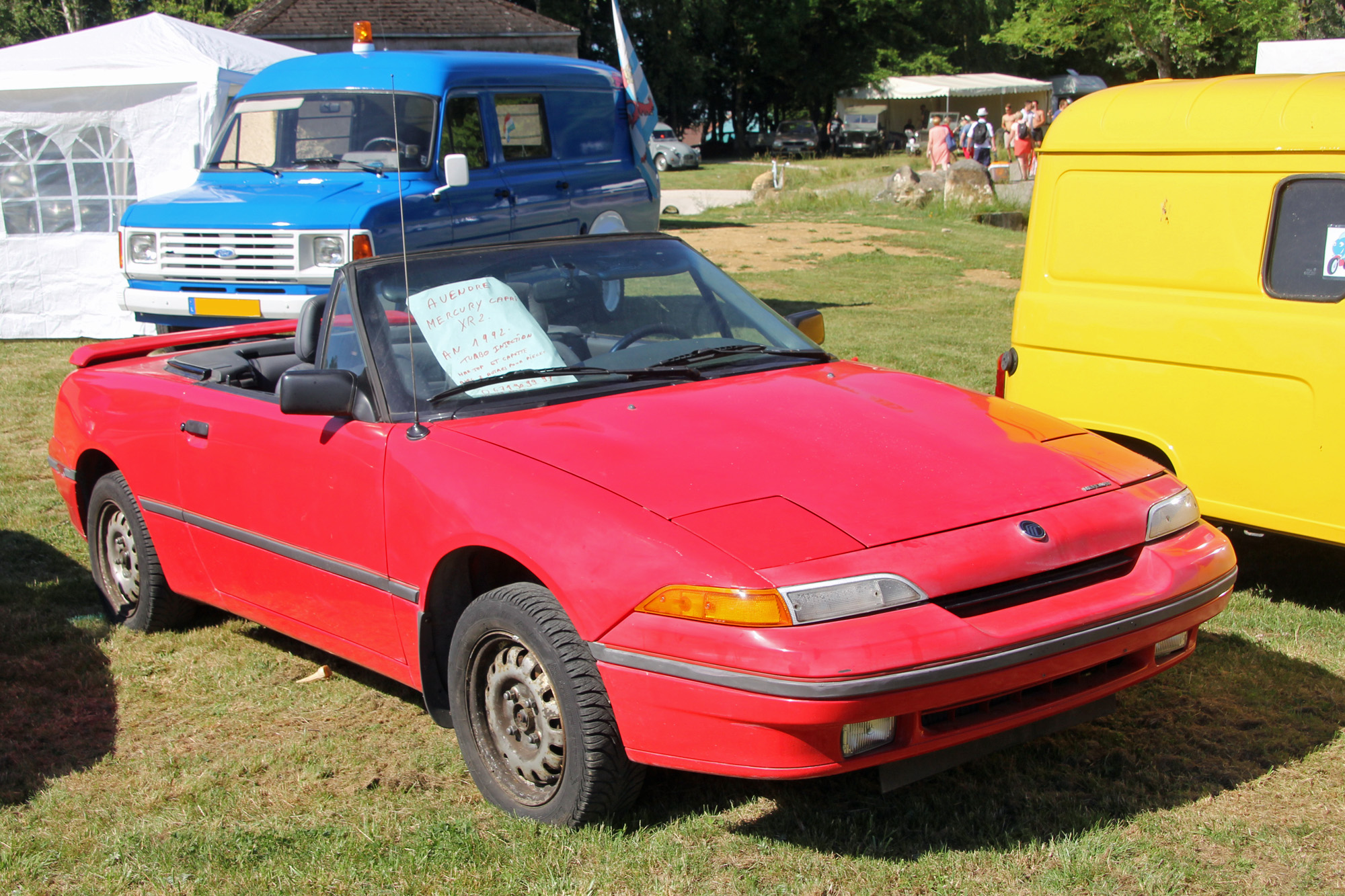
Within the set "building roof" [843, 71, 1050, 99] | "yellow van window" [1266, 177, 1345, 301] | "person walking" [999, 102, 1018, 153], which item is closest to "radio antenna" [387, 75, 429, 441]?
"yellow van window" [1266, 177, 1345, 301]

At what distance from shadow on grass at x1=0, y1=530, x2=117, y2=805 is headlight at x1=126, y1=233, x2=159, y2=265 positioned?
406cm

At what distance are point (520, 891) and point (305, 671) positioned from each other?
6.31ft

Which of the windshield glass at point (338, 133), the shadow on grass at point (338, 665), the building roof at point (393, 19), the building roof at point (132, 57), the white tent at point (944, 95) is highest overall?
the building roof at point (393, 19)

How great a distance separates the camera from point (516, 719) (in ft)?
11.0

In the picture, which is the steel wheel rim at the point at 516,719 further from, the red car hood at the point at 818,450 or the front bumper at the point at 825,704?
the red car hood at the point at 818,450

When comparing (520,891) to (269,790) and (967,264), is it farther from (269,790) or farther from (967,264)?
(967,264)

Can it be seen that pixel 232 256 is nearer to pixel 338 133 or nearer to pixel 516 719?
pixel 338 133

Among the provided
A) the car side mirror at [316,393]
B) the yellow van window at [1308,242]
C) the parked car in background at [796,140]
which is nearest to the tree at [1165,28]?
the parked car in background at [796,140]

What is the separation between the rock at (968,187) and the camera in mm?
24422

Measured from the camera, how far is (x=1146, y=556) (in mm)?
3291

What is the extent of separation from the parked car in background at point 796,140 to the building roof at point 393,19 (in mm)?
18481

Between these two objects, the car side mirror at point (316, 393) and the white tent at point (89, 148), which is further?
the white tent at point (89, 148)

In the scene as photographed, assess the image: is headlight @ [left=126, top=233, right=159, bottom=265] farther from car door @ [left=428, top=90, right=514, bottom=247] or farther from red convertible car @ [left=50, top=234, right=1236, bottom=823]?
red convertible car @ [left=50, top=234, right=1236, bottom=823]

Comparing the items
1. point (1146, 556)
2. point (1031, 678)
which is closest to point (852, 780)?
point (1031, 678)
